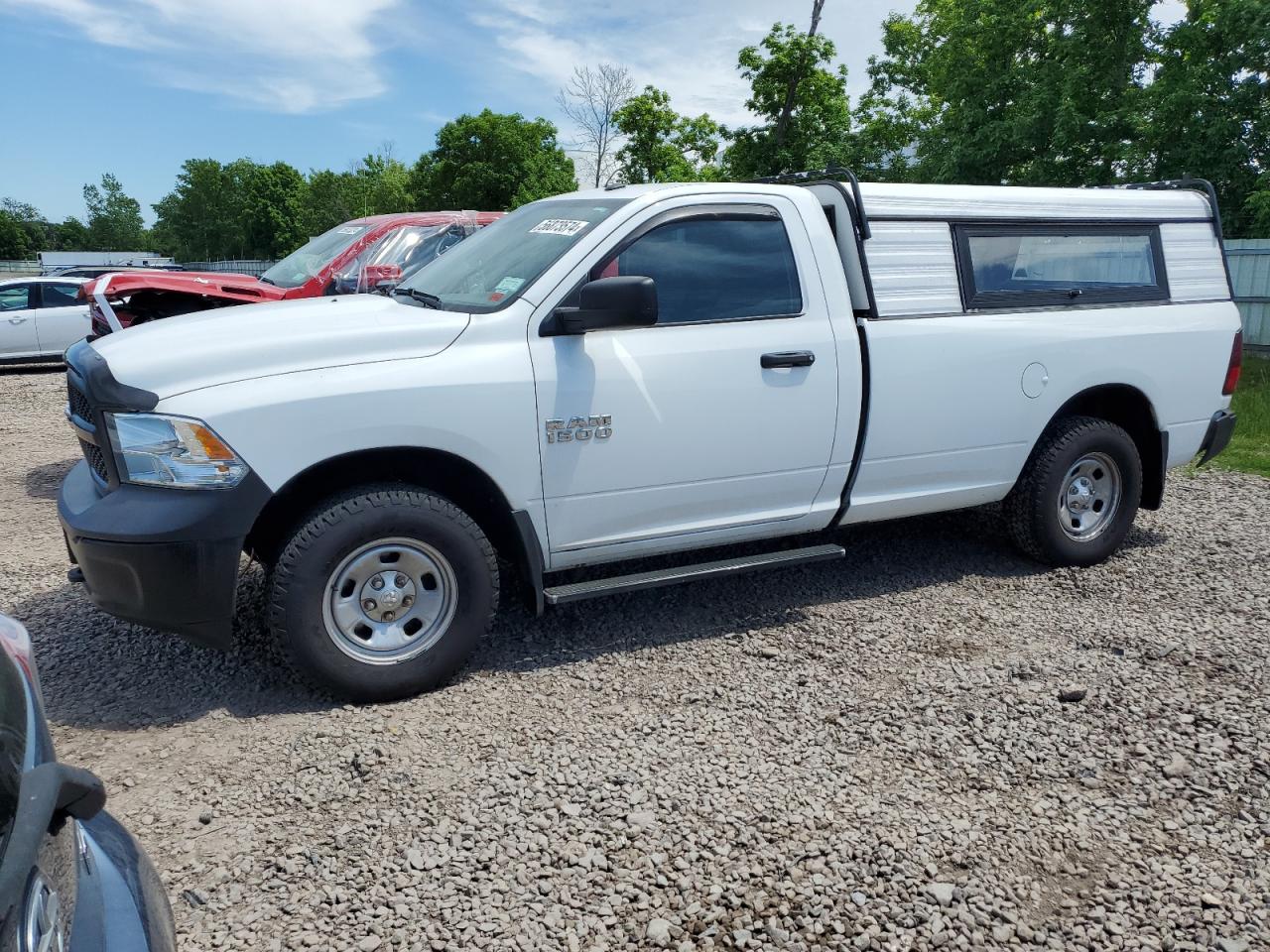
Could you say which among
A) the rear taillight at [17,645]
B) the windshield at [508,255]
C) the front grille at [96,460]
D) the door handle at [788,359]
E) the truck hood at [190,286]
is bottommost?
the rear taillight at [17,645]

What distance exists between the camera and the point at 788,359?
438cm

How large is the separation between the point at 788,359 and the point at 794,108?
26.6 meters

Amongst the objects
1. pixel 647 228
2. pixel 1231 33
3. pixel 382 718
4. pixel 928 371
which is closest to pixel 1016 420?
pixel 928 371

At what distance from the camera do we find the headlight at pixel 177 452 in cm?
346

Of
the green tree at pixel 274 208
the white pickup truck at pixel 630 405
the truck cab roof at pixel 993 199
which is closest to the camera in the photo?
the white pickup truck at pixel 630 405

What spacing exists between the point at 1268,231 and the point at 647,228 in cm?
1670

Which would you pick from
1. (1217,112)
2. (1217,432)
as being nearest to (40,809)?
(1217,432)

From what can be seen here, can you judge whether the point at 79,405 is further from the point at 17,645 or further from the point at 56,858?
the point at 56,858

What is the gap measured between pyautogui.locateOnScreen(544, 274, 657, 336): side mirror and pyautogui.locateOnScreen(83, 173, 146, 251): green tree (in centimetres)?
13245

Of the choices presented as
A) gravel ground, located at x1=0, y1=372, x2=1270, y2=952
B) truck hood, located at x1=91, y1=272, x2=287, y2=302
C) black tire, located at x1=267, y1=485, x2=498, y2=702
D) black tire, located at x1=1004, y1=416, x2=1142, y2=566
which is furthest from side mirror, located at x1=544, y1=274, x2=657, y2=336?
truck hood, located at x1=91, y1=272, x2=287, y2=302

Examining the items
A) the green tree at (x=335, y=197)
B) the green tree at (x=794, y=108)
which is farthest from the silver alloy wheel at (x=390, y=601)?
the green tree at (x=335, y=197)

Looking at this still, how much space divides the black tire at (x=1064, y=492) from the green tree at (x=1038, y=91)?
15664 mm

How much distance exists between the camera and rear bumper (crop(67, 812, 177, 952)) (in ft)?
4.87

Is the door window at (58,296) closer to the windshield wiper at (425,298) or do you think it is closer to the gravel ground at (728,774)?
the gravel ground at (728,774)
